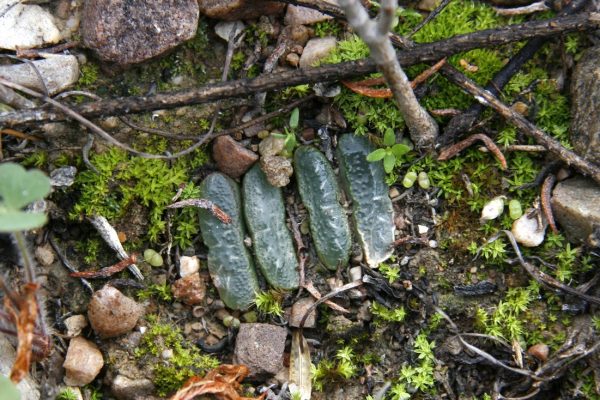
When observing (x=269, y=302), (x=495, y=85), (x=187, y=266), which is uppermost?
(x=495, y=85)

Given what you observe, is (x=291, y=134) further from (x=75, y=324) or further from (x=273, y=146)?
A: (x=75, y=324)

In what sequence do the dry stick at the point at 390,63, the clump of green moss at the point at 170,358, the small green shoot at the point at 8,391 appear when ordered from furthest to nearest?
the clump of green moss at the point at 170,358 → the small green shoot at the point at 8,391 → the dry stick at the point at 390,63

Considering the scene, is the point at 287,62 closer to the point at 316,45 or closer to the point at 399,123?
the point at 316,45

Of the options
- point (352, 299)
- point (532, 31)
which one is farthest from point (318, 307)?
point (532, 31)

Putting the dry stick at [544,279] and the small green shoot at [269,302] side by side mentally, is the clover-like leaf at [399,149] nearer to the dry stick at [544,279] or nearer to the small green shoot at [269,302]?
the dry stick at [544,279]

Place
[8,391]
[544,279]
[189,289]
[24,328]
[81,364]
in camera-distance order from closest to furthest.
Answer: [8,391]
[24,328]
[81,364]
[544,279]
[189,289]

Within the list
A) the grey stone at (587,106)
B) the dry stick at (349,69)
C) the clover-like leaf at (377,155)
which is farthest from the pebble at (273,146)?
the grey stone at (587,106)

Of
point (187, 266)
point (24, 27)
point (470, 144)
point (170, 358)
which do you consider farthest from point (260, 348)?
point (24, 27)
